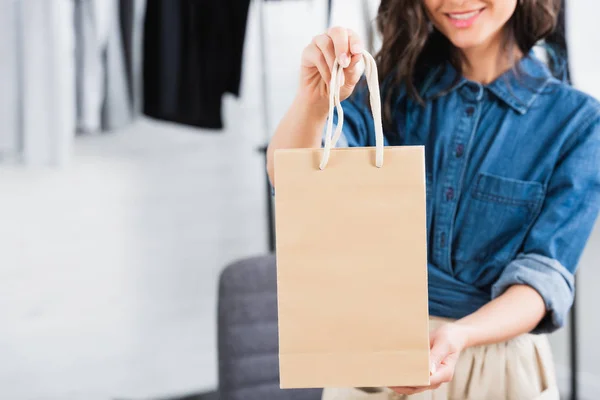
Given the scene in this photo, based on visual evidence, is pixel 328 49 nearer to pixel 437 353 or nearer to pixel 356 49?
pixel 356 49

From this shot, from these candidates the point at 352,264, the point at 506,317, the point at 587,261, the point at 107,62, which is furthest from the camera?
the point at 587,261

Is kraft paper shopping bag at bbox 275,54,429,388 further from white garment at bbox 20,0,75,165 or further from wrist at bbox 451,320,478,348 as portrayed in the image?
white garment at bbox 20,0,75,165

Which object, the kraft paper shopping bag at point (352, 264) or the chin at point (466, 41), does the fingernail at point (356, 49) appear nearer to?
the kraft paper shopping bag at point (352, 264)

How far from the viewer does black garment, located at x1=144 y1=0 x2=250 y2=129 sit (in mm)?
1997

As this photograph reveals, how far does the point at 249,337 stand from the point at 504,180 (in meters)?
0.58

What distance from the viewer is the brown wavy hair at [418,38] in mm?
1005

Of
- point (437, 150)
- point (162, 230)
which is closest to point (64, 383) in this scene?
point (162, 230)

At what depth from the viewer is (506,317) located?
90cm

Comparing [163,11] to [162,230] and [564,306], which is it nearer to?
[162,230]

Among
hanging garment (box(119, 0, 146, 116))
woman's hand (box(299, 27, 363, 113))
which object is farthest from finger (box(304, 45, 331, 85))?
hanging garment (box(119, 0, 146, 116))

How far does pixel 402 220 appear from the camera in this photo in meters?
0.66

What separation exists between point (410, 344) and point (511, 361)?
1.15 ft

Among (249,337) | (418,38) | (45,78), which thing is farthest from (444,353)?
(45,78)

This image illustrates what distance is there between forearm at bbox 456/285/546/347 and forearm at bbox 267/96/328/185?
29 cm
